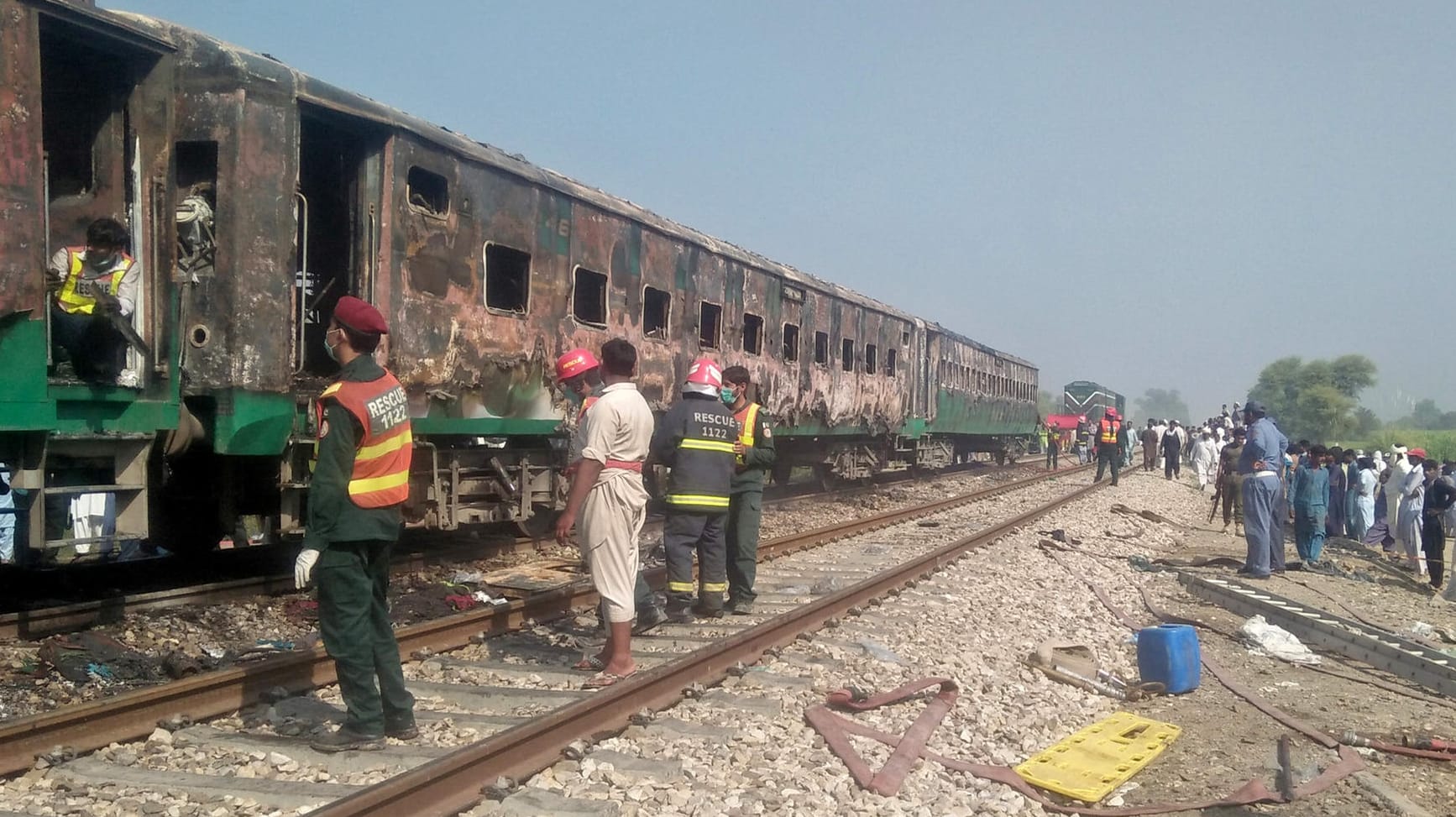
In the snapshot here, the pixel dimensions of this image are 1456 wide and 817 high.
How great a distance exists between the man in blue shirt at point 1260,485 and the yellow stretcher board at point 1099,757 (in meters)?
6.06

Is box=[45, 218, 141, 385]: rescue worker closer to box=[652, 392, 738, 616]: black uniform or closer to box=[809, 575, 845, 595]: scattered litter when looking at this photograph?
box=[652, 392, 738, 616]: black uniform

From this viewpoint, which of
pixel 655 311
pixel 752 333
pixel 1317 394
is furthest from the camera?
pixel 1317 394

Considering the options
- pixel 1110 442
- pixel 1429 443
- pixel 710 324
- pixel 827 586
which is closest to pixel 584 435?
pixel 827 586

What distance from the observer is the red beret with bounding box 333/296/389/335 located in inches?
152

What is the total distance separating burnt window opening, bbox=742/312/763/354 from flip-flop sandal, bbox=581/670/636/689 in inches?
335

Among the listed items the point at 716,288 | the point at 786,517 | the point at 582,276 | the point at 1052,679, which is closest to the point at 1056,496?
the point at 786,517

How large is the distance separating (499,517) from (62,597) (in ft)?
10.2

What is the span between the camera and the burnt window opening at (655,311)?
10.8 meters

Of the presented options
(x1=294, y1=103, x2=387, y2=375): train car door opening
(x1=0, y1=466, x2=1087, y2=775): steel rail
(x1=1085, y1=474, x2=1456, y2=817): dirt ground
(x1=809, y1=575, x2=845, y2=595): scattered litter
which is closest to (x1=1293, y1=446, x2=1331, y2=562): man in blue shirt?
(x1=1085, y1=474, x2=1456, y2=817): dirt ground

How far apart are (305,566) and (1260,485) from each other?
940cm

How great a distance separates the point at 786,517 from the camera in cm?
1348

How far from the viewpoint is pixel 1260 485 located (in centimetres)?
1014

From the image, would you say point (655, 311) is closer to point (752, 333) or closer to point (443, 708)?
point (752, 333)

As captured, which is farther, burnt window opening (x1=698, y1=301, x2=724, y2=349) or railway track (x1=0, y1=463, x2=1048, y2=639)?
burnt window opening (x1=698, y1=301, x2=724, y2=349)
